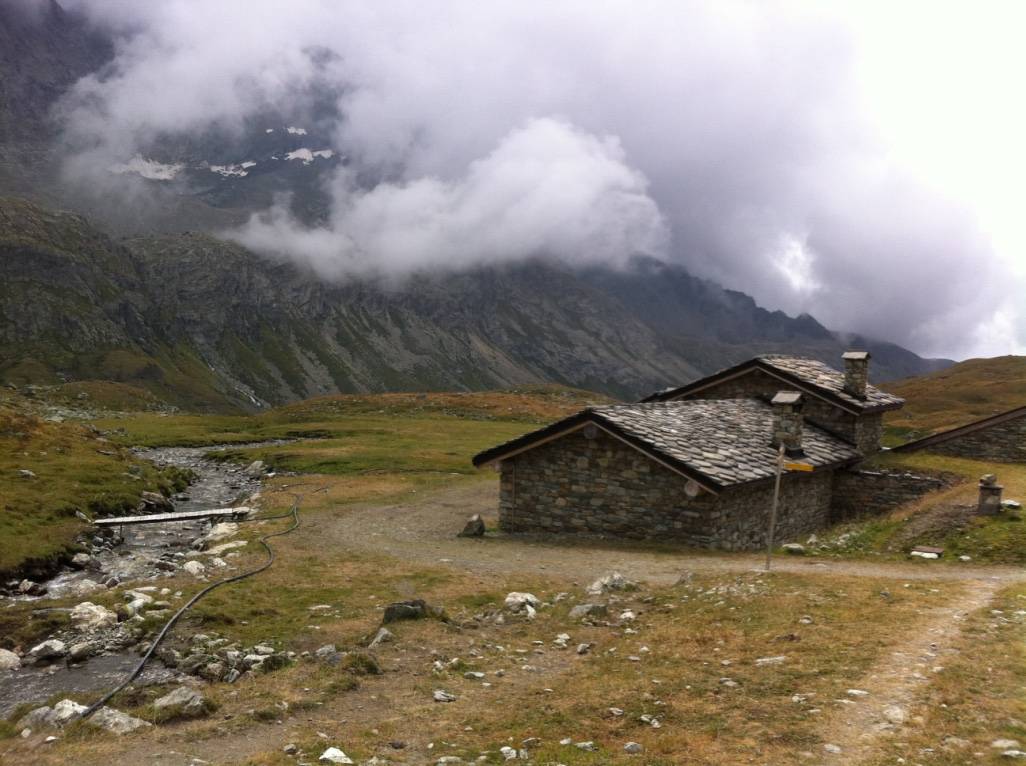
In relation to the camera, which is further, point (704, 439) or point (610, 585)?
point (704, 439)

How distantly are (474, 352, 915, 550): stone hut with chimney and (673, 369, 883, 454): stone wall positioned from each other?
6.14 ft

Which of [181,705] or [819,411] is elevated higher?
[819,411]

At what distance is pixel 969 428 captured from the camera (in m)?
34.9

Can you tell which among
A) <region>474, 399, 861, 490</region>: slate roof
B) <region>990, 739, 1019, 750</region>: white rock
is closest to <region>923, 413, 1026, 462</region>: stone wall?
<region>474, 399, 861, 490</region>: slate roof

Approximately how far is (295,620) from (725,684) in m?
9.77

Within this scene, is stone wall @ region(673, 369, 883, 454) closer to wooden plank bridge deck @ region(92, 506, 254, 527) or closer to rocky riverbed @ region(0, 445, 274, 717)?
wooden plank bridge deck @ region(92, 506, 254, 527)

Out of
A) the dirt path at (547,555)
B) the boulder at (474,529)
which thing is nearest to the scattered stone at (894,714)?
the dirt path at (547,555)

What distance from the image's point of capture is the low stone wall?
32.0 meters

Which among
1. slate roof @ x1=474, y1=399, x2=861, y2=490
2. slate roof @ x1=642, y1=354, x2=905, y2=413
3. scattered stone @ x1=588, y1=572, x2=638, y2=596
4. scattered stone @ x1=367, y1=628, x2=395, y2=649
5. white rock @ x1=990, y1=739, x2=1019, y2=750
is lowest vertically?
scattered stone @ x1=367, y1=628, x2=395, y2=649

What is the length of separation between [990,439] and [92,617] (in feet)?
119

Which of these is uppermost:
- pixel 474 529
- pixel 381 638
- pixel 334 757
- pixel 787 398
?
pixel 787 398

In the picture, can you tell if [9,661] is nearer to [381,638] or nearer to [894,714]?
[381,638]

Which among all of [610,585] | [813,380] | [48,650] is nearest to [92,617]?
[48,650]

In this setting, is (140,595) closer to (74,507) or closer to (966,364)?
(74,507)
